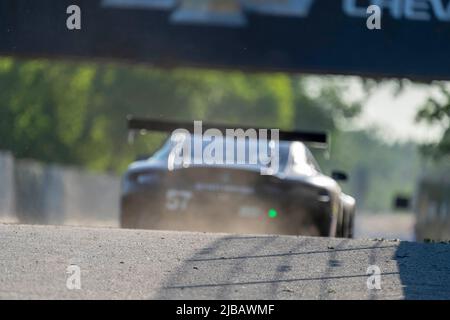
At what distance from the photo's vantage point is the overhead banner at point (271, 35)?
16.3 meters

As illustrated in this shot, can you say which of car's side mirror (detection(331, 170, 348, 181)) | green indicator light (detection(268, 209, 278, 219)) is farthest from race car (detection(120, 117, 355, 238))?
car's side mirror (detection(331, 170, 348, 181))

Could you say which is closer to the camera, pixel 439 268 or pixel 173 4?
pixel 439 268

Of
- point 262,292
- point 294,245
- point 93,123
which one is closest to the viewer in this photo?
point 262,292

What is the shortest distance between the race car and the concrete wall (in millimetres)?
9078

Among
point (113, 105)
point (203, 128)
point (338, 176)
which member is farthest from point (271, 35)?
point (113, 105)

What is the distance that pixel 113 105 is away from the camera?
57.6 meters

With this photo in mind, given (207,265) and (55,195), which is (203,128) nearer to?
(207,265)

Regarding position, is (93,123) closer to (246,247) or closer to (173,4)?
(173,4)

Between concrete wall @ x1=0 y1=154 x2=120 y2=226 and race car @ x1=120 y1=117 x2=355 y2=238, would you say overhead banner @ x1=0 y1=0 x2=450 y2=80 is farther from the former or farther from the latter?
concrete wall @ x1=0 y1=154 x2=120 y2=226

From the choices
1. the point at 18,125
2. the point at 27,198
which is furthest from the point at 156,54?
the point at 18,125

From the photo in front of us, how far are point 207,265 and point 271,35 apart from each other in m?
7.29

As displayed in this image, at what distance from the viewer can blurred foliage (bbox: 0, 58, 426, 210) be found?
45.1 meters

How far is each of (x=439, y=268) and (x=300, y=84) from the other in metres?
90.9

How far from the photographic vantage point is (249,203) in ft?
43.1
